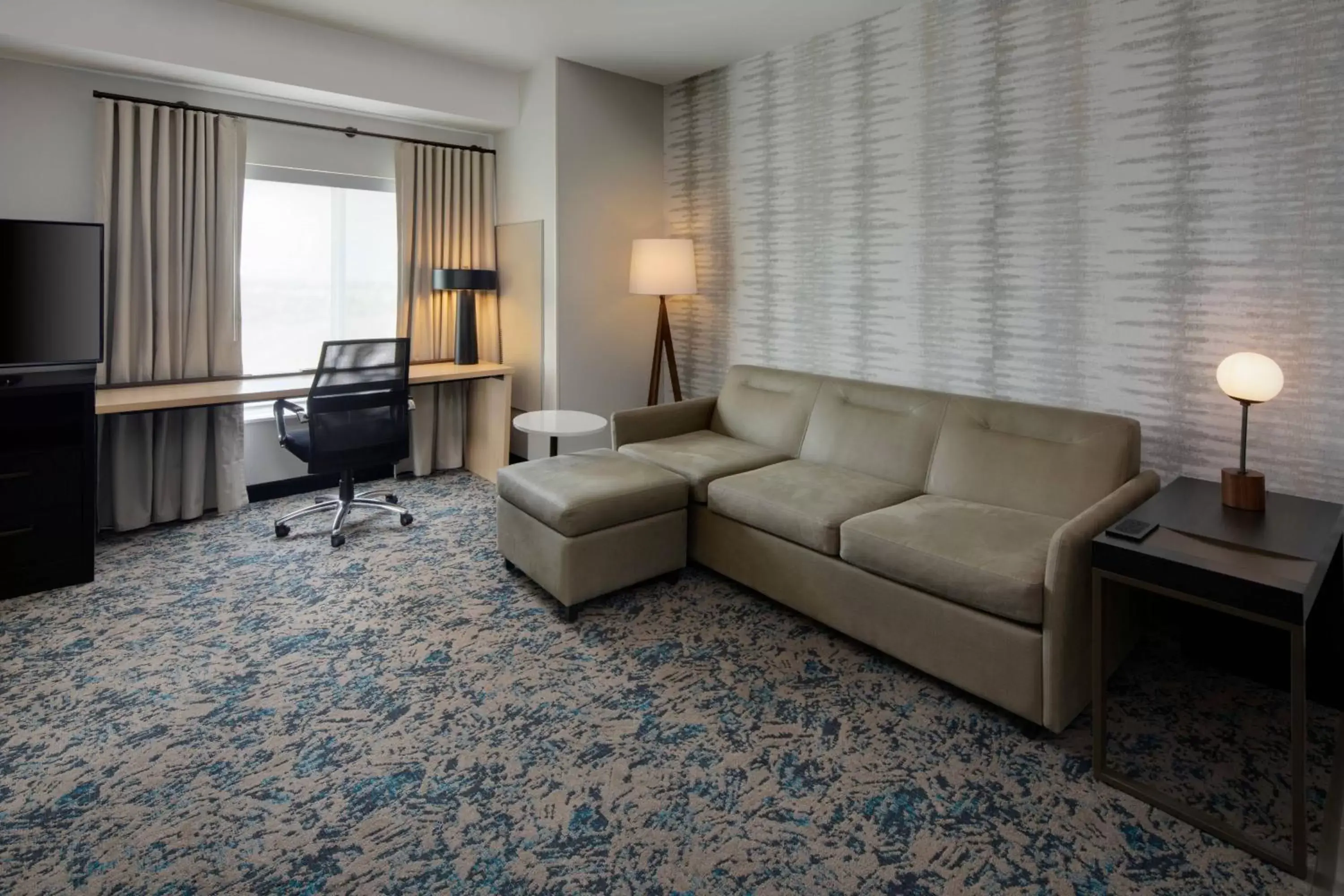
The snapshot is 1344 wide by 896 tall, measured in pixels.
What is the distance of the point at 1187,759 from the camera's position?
198 centimetres

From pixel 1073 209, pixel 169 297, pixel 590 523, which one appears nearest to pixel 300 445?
pixel 169 297

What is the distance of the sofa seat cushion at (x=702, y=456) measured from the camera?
3.16 m

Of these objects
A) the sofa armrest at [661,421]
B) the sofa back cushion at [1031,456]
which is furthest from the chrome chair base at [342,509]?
the sofa back cushion at [1031,456]

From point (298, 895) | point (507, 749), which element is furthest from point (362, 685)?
point (298, 895)

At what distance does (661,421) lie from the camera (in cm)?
381

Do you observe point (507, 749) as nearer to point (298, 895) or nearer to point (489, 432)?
point (298, 895)

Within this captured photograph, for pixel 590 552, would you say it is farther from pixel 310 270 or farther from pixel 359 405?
pixel 310 270

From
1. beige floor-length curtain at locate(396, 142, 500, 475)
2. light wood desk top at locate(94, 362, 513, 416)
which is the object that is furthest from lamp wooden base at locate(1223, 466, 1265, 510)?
beige floor-length curtain at locate(396, 142, 500, 475)

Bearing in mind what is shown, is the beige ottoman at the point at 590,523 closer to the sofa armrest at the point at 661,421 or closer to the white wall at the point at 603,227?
the sofa armrest at the point at 661,421

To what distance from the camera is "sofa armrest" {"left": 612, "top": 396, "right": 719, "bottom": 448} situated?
3.66 m

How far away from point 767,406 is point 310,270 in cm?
297

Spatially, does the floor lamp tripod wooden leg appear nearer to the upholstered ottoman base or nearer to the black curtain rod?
the upholstered ottoman base

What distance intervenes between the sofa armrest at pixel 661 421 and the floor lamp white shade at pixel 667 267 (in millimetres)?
686

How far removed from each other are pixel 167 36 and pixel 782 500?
361 centimetres
